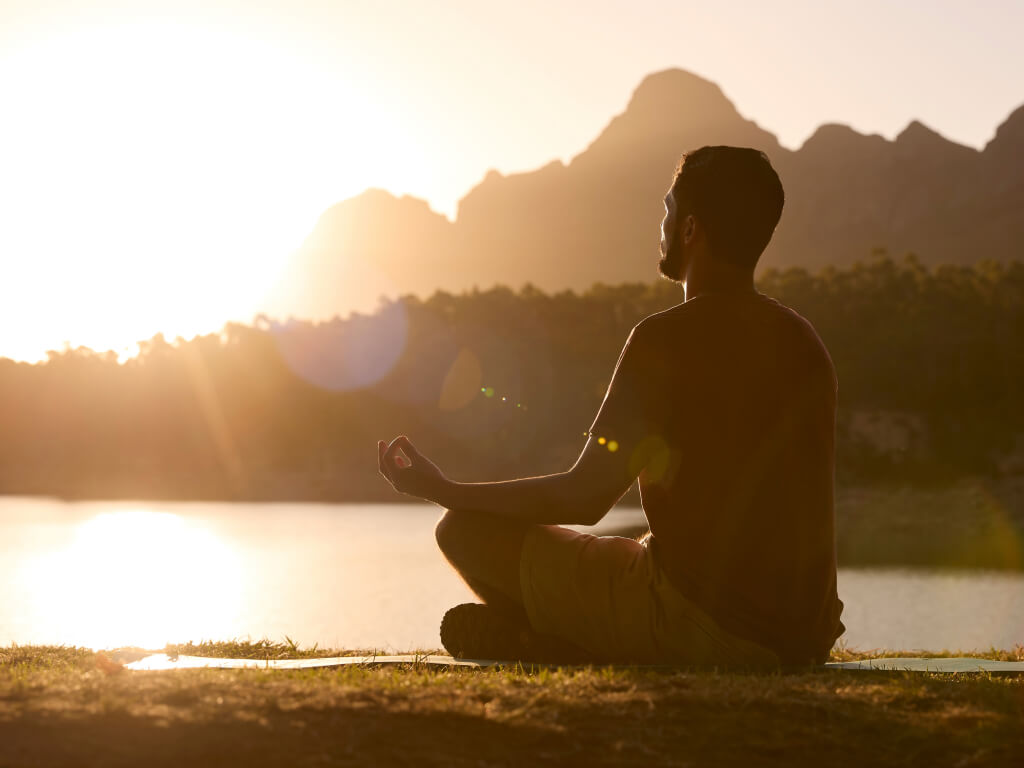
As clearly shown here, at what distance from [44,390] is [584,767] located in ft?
313

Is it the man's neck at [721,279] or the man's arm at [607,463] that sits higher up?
the man's neck at [721,279]

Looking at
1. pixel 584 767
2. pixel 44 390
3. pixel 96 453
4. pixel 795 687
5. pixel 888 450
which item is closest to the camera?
pixel 584 767

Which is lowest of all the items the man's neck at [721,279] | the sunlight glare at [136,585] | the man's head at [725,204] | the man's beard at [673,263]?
the sunlight glare at [136,585]

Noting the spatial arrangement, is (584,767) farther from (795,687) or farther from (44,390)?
(44,390)

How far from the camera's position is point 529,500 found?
345cm

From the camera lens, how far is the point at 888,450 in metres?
55.2

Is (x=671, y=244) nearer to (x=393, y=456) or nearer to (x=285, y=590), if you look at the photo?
(x=393, y=456)

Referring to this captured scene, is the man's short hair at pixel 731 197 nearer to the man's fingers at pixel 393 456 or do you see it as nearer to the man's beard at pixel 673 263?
the man's beard at pixel 673 263

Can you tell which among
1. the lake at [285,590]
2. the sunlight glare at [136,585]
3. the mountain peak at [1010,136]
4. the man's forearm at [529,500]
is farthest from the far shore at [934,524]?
the mountain peak at [1010,136]

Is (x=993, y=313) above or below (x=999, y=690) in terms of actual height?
above

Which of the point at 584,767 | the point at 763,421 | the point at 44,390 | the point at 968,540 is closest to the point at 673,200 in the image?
the point at 763,421

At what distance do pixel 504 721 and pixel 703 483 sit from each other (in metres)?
0.99

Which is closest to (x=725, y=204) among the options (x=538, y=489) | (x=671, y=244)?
(x=671, y=244)

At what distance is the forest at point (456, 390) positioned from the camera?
5647 cm
